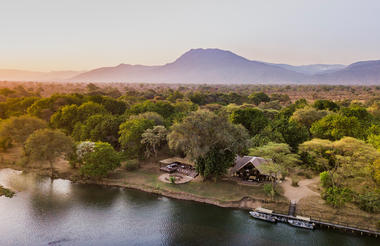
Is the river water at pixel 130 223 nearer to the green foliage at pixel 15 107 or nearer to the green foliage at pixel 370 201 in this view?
the green foliage at pixel 370 201

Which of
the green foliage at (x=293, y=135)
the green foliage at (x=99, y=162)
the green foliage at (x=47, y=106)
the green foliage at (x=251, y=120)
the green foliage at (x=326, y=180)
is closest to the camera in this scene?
the green foliage at (x=326, y=180)

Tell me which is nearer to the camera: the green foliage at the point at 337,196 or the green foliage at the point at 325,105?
the green foliage at the point at 337,196

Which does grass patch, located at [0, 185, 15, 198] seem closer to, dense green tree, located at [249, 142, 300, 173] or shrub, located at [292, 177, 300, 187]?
dense green tree, located at [249, 142, 300, 173]

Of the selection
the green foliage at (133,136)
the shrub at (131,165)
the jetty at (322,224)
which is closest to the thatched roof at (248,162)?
the jetty at (322,224)

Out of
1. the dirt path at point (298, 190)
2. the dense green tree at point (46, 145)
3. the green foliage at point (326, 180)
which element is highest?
the dense green tree at point (46, 145)

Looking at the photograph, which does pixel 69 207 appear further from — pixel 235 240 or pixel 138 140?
pixel 235 240

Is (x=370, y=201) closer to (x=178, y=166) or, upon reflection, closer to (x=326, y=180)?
(x=326, y=180)

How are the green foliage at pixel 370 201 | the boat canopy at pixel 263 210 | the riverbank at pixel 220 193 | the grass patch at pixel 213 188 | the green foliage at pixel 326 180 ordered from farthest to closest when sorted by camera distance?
the grass patch at pixel 213 188 → the green foliage at pixel 326 180 → the boat canopy at pixel 263 210 → the riverbank at pixel 220 193 → the green foliage at pixel 370 201
